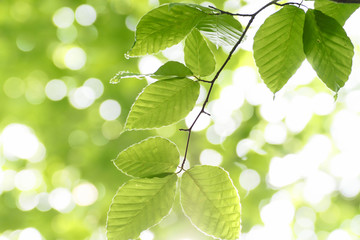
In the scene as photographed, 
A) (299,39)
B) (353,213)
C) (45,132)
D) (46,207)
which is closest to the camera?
(299,39)

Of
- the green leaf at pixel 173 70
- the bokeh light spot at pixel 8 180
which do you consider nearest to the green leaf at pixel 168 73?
the green leaf at pixel 173 70

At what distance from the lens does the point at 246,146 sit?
436 centimetres

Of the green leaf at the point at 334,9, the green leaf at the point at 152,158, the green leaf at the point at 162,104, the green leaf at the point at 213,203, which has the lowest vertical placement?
the green leaf at the point at 213,203

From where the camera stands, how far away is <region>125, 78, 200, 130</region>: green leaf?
61 cm

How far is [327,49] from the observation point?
0.55 meters

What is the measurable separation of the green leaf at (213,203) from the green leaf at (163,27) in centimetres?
21

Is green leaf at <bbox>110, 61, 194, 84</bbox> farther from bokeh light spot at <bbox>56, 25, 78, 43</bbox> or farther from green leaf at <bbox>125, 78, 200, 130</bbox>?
bokeh light spot at <bbox>56, 25, 78, 43</bbox>

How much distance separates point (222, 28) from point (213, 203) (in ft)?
0.94

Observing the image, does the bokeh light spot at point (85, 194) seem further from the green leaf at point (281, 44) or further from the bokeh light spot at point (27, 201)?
the green leaf at point (281, 44)

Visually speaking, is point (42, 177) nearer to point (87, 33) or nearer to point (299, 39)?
point (87, 33)

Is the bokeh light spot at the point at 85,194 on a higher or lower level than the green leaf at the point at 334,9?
lower

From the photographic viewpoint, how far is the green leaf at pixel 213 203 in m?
0.59

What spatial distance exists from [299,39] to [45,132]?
3986 mm

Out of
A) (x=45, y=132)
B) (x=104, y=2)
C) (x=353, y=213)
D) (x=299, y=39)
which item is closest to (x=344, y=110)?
(x=353, y=213)
